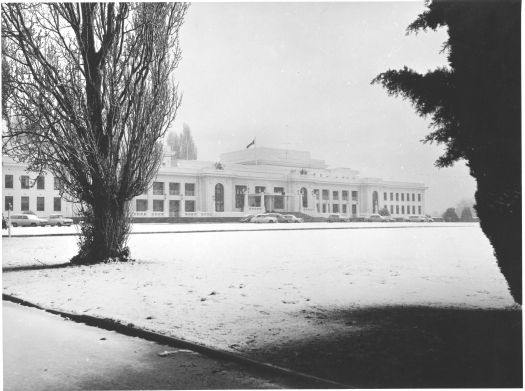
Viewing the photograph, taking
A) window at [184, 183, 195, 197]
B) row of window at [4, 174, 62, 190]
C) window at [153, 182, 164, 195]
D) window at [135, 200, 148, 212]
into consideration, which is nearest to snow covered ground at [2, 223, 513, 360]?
row of window at [4, 174, 62, 190]

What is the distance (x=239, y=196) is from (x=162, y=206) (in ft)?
40.2

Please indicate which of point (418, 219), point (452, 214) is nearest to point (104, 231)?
point (452, 214)

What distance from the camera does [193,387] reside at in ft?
12.4

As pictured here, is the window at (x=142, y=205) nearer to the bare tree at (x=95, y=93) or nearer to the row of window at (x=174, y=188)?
the row of window at (x=174, y=188)

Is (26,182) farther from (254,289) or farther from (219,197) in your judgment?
(254,289)

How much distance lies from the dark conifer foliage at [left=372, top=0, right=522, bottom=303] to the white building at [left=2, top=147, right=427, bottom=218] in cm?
3453

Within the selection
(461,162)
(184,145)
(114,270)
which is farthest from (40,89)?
(184,145)

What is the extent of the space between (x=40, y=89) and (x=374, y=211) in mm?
Answer: 37626

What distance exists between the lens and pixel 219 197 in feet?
177

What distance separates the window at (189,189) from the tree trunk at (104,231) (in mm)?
39027

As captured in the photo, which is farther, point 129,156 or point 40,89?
point 129,156

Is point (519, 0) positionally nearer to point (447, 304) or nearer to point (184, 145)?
point (447, 304)

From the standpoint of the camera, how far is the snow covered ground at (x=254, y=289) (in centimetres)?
530

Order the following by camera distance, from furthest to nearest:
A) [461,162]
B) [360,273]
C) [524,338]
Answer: [360,273] < [461,162] < [524,338]
